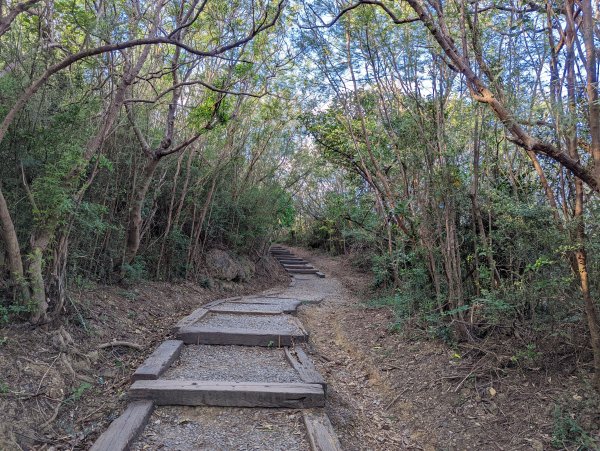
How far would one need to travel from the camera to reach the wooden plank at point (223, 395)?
10.7 ft

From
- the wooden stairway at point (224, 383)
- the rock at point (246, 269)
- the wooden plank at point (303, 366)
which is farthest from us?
the rock at point (246, 269)

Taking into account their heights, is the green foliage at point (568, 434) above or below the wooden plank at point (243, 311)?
below

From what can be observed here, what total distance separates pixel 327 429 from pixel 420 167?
10.1 ft

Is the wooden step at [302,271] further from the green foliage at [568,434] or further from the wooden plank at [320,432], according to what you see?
the green foliage at [568,434]

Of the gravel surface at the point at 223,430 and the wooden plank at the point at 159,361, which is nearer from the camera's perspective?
the gravel surface at the point at 223,430

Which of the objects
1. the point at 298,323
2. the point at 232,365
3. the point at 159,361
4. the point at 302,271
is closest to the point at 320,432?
the point at 232,365

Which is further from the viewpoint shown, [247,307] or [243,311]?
[247,307]

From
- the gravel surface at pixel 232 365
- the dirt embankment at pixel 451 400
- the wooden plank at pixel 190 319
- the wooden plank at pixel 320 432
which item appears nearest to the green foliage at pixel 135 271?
the wooden plank at pixel 190 319

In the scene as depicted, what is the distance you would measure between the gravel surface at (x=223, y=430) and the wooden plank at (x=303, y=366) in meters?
0.41

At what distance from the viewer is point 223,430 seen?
9.79ft

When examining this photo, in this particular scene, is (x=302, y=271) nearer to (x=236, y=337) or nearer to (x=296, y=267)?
(x=296, y=267)

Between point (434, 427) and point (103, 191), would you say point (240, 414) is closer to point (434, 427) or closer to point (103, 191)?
point (434, 427)

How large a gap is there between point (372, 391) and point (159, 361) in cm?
198

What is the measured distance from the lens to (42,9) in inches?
170
